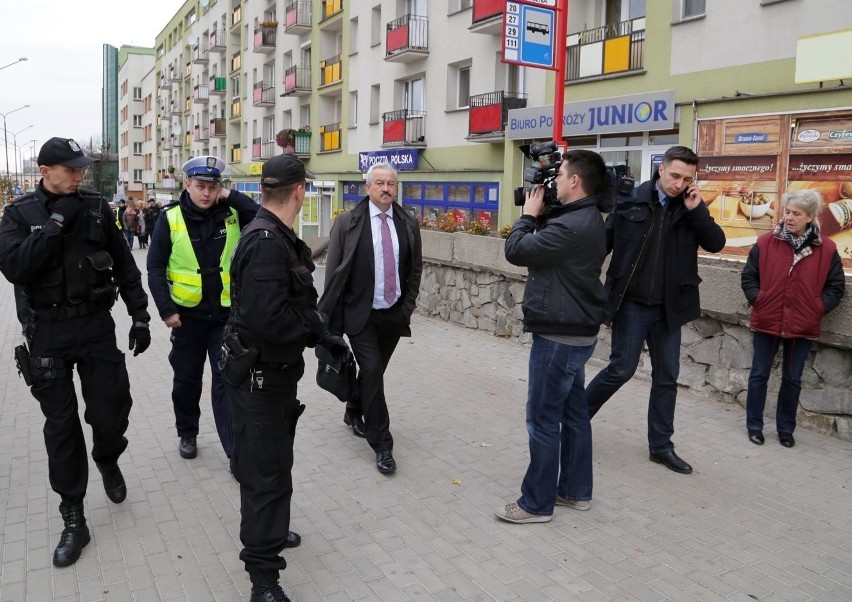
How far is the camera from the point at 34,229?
12.2 feet

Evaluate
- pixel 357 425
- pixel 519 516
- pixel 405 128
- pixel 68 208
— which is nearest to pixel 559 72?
pixel 357 425

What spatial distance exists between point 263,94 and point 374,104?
46.0 feet

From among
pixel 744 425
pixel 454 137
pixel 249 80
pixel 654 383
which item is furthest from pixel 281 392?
pixel 249 80

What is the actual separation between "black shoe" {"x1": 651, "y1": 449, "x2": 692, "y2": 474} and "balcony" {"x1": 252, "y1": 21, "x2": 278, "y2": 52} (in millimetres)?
38080

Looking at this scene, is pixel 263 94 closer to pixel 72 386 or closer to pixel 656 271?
pixel 656 271

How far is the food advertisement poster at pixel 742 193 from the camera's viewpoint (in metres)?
13.2

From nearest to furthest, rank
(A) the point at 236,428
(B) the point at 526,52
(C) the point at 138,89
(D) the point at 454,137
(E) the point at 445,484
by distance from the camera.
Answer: (A) the point at 236,428, (E) the point at 445,484, (B) the point at 526,52, (D) the point at 454,137, (C) the point at 138,89

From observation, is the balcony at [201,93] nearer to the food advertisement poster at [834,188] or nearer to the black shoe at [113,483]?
the food advertisement poster at [834,188]

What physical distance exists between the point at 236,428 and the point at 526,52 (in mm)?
8673

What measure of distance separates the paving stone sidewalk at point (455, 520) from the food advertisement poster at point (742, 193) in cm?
797

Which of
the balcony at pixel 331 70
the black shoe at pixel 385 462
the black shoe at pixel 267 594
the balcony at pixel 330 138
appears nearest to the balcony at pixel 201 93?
the balcony at pixel 331 70

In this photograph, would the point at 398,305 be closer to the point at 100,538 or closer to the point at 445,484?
the point at 445,484

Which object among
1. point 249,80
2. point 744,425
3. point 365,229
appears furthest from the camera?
point 249,80

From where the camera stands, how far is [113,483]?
14.4 feet
